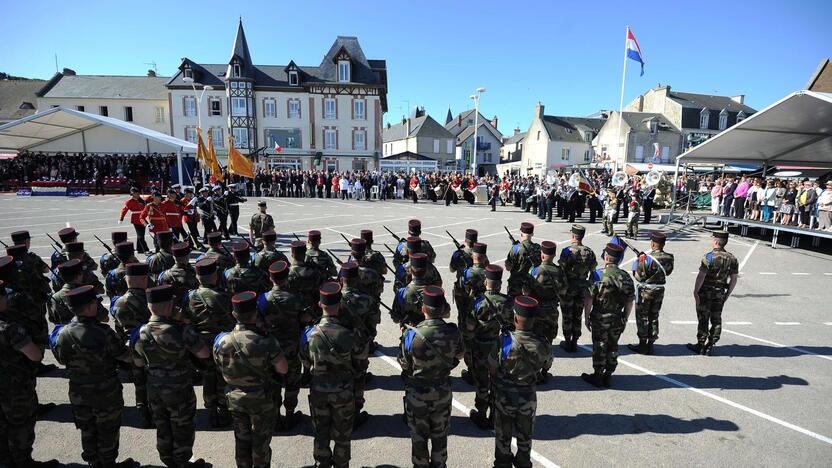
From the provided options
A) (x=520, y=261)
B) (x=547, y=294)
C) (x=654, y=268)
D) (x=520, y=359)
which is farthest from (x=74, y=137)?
(x=520, y=359)

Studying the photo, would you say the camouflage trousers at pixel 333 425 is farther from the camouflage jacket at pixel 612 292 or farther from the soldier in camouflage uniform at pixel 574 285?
the soldier in camouflage uniform at pixel 574 285

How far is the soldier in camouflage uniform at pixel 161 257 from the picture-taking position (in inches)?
282

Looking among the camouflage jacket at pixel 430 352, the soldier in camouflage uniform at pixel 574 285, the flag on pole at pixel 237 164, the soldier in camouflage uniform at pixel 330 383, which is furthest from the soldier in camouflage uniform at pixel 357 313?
the flag on pole at pixel 237 164

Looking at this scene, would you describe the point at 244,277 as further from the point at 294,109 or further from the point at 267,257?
the point at 294,109

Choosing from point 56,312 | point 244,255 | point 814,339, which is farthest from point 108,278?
point 814,339

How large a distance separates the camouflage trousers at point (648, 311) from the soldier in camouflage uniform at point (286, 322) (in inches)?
207

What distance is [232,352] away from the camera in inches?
158

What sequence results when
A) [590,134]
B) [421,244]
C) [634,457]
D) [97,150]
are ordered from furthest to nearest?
[590,134] → [97,150] → [421,244] → [634,457]

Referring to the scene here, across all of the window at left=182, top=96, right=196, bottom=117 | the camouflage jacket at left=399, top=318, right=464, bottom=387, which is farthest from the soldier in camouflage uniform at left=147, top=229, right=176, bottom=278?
the window at left=182, top=96, right=196, bottom=117

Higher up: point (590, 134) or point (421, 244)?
point (590, 134)

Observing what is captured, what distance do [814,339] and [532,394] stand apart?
7.36 metres

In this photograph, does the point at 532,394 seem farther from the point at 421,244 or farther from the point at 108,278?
the point at 108,278

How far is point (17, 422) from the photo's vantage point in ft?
14.3

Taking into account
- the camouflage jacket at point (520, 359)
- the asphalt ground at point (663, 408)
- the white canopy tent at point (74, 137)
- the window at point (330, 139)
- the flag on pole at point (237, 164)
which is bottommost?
the asphalt ground at point (663, 408)
